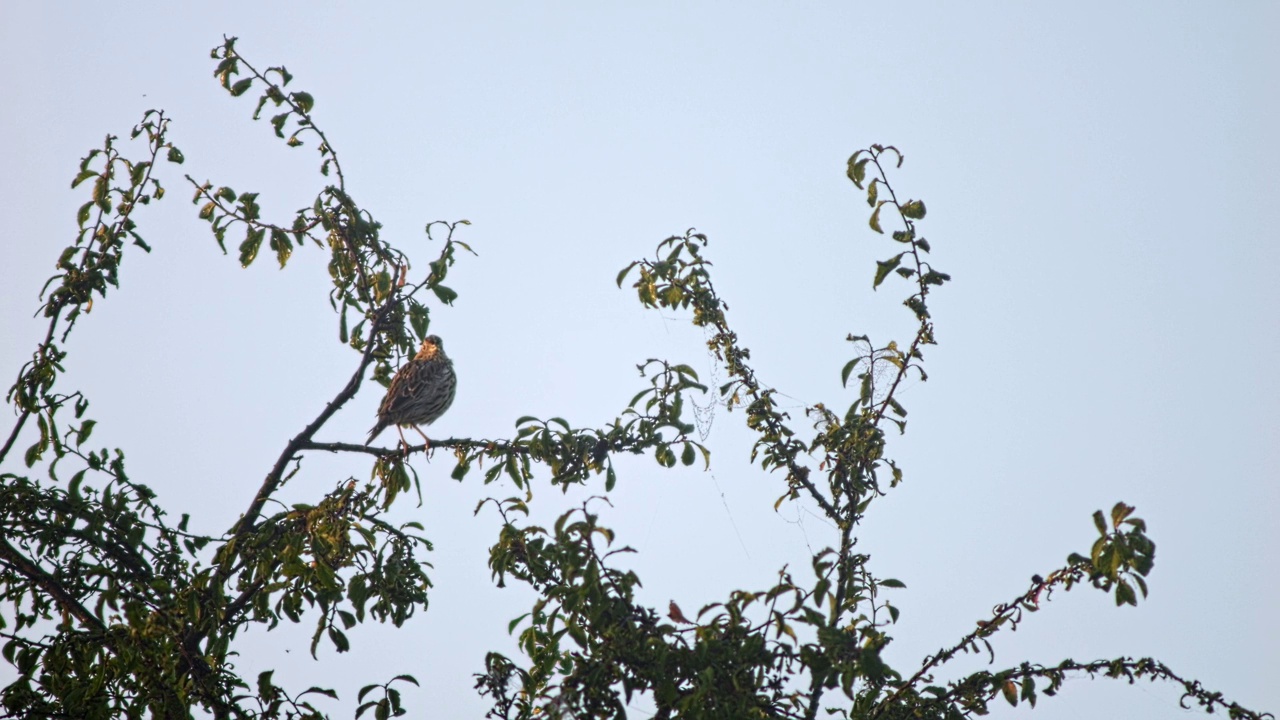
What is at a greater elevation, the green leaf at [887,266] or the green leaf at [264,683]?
the green leaf at [887,266]

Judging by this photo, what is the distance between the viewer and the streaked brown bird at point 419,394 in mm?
10062

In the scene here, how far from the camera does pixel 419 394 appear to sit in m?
10.4

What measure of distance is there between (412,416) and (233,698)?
4974mm

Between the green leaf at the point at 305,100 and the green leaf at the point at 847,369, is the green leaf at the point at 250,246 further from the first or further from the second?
the green leaf at the point at 847,369

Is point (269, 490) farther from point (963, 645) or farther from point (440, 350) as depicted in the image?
point (440, 350)

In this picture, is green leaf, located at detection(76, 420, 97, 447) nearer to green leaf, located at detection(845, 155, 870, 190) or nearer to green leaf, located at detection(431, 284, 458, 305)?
green leaf, located at detection(431, 284, 458, 305)

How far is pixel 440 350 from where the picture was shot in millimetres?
12031

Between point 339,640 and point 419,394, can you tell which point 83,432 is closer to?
point 339,640

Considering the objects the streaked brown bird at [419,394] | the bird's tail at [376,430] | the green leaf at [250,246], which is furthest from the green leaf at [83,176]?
the bird's tail at [376,430]

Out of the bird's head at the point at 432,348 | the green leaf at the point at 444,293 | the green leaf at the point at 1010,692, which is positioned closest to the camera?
the green leaf at the point at 1010,692

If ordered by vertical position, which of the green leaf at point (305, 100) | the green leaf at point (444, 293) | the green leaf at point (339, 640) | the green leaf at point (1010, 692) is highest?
the green leaf at point (305, 100)

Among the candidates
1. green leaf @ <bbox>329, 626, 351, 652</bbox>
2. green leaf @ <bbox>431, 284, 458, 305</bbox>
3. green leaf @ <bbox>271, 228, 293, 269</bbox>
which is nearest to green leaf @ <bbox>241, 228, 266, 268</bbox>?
green leaf @ <bbox>271, 228, 293, 269</bbox>

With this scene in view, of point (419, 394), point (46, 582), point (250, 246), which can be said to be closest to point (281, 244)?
point (250, 246)

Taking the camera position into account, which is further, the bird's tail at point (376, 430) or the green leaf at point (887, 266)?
the bird's tail at point (376, 430)
